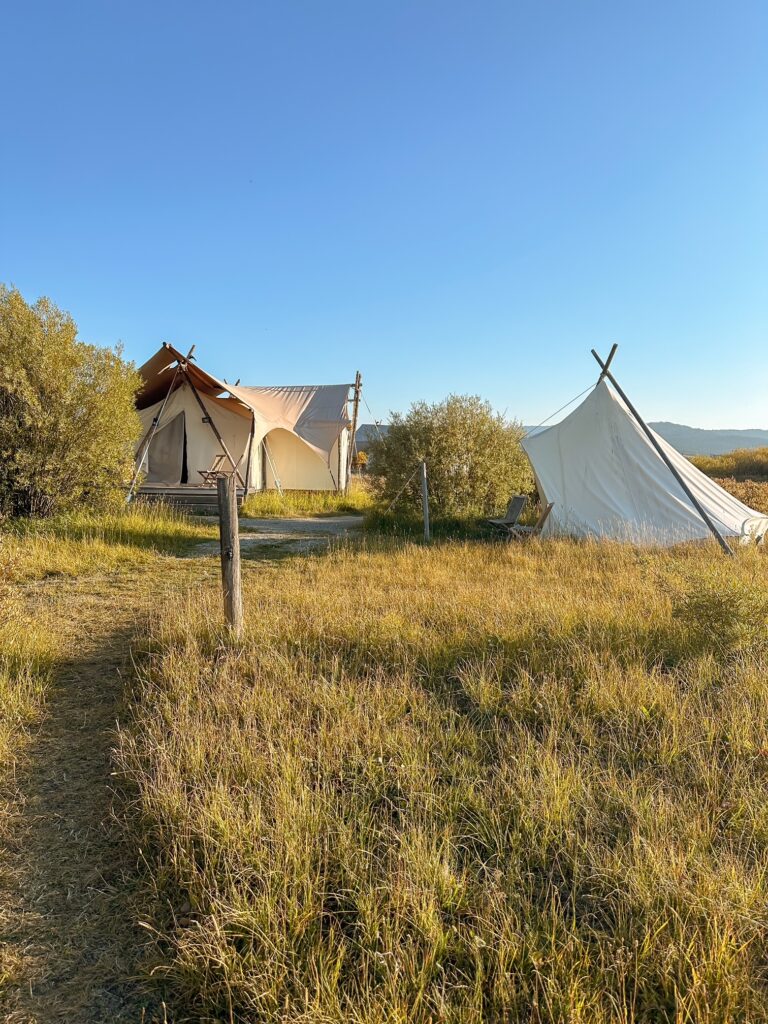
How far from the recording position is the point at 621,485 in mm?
9070

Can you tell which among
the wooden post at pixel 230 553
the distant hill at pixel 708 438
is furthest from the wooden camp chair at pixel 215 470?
the distant hill at pixel 708 438

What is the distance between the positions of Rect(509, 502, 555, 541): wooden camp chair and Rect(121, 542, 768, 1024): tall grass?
175 inches

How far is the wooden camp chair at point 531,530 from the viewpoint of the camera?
8656mm

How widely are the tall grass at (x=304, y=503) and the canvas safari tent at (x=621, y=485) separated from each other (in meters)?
4.87

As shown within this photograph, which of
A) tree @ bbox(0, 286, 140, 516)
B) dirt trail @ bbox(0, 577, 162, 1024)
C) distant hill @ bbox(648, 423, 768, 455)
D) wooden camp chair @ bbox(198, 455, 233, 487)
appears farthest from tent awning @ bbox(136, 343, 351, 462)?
distant hill @ bbox(648, 423, 768, 455)

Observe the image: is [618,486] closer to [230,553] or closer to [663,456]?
[663,456]

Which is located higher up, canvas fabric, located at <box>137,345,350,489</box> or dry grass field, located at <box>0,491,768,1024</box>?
canvas fabric, located at <box>137,345,350,489</box>

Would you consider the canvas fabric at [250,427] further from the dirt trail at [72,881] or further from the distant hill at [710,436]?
the distant hill at [710,436]

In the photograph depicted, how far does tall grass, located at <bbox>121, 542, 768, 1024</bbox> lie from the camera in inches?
60.6

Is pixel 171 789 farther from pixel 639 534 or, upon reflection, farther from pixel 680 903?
pixel 639 534

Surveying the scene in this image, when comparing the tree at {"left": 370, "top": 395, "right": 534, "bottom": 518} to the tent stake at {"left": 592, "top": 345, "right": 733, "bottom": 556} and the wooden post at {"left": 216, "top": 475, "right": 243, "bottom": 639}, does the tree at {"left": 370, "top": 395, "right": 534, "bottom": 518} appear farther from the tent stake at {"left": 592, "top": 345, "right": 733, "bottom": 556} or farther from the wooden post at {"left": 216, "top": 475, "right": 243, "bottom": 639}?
the wooden post at {"left": 216, "top": 475, "right": 243, "bottom": 639}

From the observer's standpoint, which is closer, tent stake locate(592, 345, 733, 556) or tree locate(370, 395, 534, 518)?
tent stake locate(592, 345, 733, 556)

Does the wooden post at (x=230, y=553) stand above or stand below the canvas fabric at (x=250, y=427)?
below

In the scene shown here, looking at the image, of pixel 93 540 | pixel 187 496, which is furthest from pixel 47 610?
pixel 187 496
